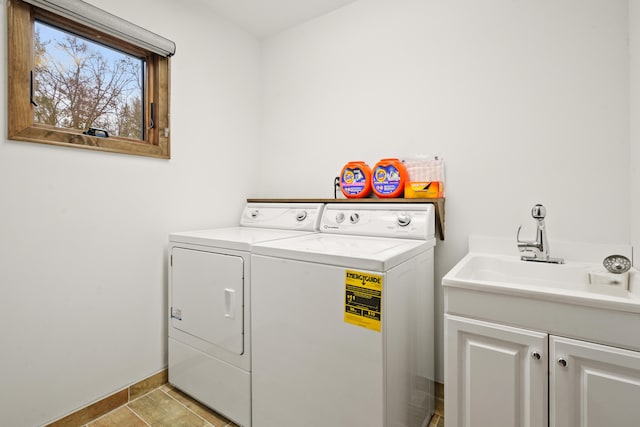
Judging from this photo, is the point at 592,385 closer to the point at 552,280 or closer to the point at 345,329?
the point at 552,280

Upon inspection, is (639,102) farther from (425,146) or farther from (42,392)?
(42,392)

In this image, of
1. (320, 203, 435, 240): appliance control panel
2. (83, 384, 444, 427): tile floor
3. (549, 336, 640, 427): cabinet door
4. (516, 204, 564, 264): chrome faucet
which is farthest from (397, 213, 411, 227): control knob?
(83, 384, 444, 427): tile floor

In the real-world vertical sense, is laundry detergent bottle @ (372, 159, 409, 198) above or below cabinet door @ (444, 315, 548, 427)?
above

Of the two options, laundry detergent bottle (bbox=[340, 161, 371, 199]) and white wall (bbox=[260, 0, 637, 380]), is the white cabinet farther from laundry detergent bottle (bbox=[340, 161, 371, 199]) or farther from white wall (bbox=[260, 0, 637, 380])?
laundry detergent bottle (bbox=[340, 161, 371, 199])

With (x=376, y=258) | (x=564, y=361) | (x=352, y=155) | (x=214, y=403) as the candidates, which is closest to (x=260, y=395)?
(x=214, y=403)

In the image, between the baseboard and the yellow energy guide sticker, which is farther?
the baseboard

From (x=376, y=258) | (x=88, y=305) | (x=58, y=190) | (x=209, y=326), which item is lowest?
(x=209, y=326)

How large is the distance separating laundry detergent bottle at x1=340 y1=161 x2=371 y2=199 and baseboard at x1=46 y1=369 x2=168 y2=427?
1659mm

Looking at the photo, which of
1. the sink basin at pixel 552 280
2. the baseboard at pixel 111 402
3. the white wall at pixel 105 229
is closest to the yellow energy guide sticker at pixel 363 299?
the sink basin at pixel 552 280

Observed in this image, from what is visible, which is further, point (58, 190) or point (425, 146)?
point (425, 146)

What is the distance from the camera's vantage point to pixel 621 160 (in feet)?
4.55

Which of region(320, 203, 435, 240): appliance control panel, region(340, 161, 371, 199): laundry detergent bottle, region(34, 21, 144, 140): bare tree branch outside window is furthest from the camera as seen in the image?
region(340, 161, 371, 199): laundry detergent bottle

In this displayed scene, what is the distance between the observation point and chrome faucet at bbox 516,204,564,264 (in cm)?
143

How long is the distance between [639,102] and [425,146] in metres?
0.91
